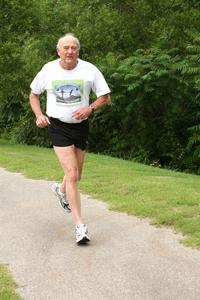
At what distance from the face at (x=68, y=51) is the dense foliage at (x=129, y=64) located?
38.0 feet

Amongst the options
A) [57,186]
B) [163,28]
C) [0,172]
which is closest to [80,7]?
[163,28]

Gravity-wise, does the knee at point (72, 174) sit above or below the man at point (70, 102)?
below

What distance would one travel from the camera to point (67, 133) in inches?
267

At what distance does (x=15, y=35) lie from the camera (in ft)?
74.7

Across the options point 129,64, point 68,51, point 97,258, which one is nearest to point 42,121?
point 68,51

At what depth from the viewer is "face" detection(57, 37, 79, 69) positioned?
21.7 feet

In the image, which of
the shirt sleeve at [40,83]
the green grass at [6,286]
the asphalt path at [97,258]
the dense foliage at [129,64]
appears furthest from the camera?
the dense foliage at [129,64]

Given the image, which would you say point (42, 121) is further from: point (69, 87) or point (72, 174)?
point (72, 174)

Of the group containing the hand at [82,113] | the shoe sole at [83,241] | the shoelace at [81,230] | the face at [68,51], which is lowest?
the shoe sole at [83,241]

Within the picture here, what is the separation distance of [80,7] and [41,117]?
64.8 feet

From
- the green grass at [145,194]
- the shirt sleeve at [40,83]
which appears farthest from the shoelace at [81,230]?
the shirt sleeve at [40,83]

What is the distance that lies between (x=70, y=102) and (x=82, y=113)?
20 cm

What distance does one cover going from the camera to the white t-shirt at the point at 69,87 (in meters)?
6.65

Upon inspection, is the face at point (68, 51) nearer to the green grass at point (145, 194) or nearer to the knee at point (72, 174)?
the knee at point (72, 174)
